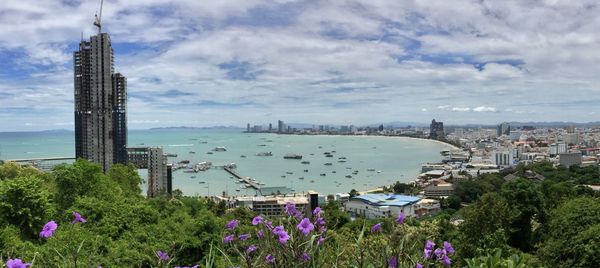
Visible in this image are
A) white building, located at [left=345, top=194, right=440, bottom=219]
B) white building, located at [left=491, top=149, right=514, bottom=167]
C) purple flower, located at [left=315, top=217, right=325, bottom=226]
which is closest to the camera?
purple flower, located at [left=315, top=217, right=325, bottom=226]

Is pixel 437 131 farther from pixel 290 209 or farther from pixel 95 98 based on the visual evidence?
pixel 290 209

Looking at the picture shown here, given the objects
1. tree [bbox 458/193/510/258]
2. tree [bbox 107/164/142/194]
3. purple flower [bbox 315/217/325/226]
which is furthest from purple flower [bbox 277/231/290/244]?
tree [bbox 107/164/142/194]

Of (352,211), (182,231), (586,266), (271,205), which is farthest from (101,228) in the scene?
(352,211)

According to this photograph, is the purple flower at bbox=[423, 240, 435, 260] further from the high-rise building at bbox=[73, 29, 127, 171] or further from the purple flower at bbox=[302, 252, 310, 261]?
the high-rise building at bbox=[73, 29, 127, 171]

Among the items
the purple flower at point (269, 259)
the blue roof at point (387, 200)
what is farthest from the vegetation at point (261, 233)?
the blue roof at point (387, 200)

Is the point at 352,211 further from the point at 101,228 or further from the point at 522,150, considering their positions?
the point at 522,150

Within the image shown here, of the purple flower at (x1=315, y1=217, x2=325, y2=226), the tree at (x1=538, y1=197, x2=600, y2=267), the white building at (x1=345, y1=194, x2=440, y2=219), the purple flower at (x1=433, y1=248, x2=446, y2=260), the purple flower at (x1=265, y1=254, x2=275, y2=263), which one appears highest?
the purple flower at (x1=315, y1=217, x2=325, y2=226)
